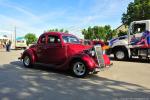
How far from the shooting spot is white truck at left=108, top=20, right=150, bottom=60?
17.0 m

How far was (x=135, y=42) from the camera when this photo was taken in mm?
17547

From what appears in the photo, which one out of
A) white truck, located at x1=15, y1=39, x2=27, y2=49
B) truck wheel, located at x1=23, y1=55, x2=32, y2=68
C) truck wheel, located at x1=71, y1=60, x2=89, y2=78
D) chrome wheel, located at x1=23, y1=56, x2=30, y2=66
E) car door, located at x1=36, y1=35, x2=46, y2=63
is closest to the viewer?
truck wheel, located at x1=71, y1=60, x2=89, y2=78

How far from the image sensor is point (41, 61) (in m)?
12.5

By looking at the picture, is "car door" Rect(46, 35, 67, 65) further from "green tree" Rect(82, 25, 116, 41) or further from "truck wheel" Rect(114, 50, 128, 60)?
"green tree" Rect(82, 25, 116, 41)

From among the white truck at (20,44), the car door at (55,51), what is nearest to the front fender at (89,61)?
the car door at (55,51)

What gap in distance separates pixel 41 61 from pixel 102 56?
3.10m

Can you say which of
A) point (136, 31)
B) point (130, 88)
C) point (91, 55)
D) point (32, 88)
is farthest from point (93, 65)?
point (136, 31)

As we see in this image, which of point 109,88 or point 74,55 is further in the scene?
point 74,55

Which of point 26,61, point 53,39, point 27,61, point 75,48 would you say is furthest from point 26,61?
point 75,48

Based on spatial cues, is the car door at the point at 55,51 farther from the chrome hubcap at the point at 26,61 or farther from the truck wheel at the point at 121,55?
the truck wheel at the point at 121,55

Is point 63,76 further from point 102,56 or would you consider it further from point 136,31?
point 136,31

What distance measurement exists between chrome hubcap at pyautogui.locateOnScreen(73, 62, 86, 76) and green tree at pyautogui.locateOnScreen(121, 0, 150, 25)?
35211mm

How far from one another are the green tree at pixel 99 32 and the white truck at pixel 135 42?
6050 cm

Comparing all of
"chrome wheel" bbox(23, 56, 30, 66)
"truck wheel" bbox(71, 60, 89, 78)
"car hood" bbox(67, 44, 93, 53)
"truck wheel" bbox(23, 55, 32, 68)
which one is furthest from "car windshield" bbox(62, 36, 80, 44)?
"chrome wheel" bbox(23, 56, 30, 66)
